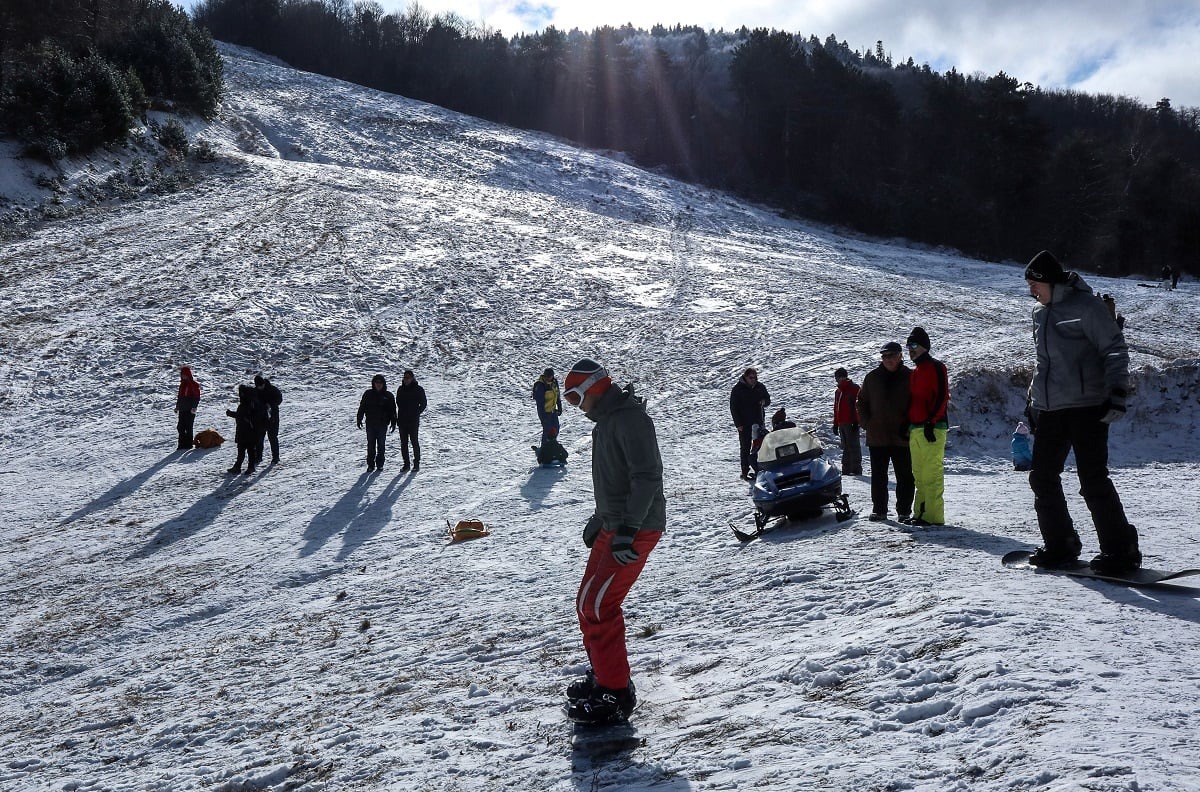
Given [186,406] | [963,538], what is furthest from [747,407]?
[186,406]

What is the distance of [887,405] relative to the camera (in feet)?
27.9

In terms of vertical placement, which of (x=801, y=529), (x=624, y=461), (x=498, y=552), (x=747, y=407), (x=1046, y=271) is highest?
(x=1046, y=271)

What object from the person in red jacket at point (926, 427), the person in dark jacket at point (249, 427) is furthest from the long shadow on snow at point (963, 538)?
the person in dark jacket at point (249, 427)

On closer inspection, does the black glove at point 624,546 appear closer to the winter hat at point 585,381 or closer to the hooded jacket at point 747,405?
the winter hat at point 585,381

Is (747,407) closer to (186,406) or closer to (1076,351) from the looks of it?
(1076,351)

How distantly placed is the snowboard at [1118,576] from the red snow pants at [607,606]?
326 cm

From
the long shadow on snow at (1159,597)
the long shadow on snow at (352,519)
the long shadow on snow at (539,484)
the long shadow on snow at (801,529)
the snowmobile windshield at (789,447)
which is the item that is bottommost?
the long shadow on snow at (352,519)

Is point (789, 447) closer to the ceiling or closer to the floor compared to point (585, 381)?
closer to the floor

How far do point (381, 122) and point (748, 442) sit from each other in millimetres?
46975

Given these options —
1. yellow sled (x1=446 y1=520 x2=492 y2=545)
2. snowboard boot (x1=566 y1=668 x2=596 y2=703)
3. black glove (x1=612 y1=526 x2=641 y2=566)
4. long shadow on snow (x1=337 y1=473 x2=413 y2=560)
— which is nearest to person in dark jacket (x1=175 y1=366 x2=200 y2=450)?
long shadow on snow (x1=337 y1=473 x2=413 y2=560)

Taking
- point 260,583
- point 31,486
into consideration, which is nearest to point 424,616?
point 260,583

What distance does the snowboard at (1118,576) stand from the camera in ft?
17.9

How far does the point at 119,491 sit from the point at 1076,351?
14.7 m

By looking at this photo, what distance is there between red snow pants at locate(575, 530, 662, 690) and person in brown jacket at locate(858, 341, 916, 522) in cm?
452
